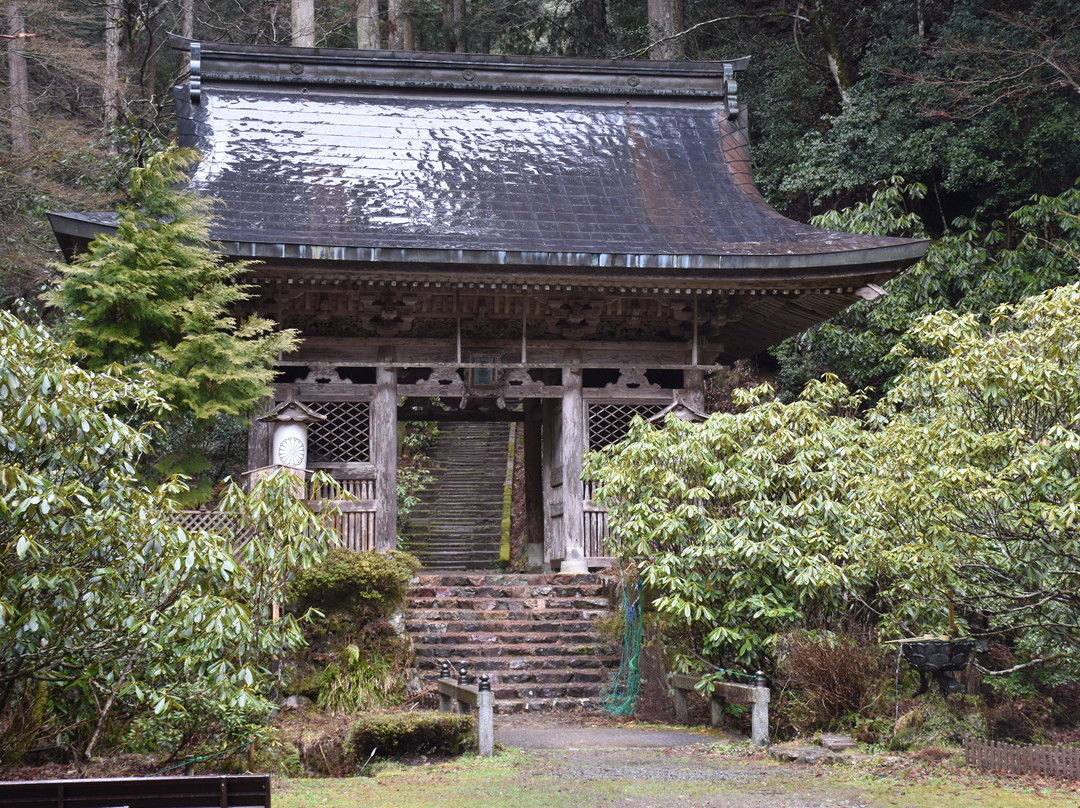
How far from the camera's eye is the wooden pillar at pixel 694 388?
13.6 m

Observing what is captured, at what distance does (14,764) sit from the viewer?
716 cm

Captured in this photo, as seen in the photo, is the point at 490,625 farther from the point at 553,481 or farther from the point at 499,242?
the point at 499,242

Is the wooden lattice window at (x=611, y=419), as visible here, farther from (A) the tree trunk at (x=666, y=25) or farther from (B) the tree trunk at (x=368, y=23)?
(B) the tree trunk at (x=368, y=23)

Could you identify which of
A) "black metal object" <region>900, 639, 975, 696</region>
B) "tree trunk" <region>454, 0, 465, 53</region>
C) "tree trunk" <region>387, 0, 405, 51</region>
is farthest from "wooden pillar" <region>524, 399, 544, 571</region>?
"tree trunk" <region>454, 0, 465, 53</region>

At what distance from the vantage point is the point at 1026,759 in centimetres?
696

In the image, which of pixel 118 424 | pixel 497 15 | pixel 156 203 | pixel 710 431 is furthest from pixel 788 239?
pixel 497 15

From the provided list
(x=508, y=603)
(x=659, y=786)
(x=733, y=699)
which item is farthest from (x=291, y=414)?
(x=659, y=786)

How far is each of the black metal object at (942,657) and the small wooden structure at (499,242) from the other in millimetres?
5344

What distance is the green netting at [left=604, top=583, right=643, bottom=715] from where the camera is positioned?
34.5 feet

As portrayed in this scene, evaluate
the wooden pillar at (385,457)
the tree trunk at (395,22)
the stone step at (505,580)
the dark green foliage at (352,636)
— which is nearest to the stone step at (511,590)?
the stone step at (505,580)

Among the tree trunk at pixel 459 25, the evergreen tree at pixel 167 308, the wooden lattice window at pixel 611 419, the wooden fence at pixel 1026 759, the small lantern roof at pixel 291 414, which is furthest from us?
the tree trunk at pixel 459 25

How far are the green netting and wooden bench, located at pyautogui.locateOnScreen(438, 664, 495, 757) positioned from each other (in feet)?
5.72

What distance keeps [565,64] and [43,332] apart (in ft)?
36.0

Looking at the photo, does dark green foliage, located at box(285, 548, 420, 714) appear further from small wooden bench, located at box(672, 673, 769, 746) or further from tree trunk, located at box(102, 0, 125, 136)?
tree trunk, located at box(102, 0, 125, 136)
